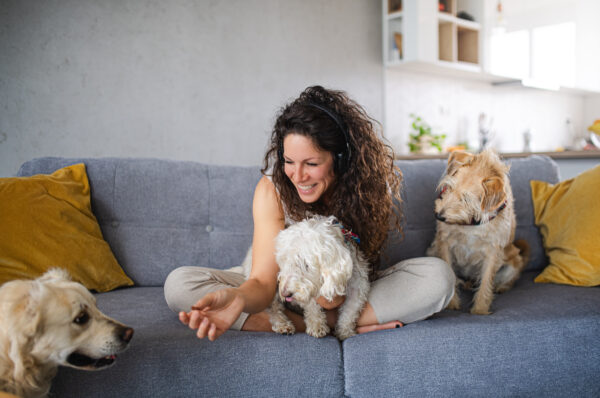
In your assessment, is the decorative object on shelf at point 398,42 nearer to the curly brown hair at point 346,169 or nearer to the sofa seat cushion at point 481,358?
the curly brown hair at point 346,169

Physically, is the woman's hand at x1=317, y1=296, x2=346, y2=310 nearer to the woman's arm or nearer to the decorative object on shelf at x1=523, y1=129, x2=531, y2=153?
the woman's arm

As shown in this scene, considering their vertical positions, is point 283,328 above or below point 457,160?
below

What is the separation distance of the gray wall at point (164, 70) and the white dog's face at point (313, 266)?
2164 millimetres

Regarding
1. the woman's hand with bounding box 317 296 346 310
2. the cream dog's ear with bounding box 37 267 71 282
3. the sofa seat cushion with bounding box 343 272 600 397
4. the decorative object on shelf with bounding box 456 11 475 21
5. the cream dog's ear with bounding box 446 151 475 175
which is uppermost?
the decorative object on shelf with bounding box 456 11 475 21

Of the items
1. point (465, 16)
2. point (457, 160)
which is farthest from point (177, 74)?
point (465, 16)

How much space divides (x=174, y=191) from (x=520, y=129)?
553 centimetres

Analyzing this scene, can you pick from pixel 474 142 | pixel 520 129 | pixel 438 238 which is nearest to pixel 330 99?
pixel 438 238

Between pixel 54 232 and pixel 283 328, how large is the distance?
1.05 metres

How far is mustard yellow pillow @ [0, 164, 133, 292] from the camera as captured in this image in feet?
5.23

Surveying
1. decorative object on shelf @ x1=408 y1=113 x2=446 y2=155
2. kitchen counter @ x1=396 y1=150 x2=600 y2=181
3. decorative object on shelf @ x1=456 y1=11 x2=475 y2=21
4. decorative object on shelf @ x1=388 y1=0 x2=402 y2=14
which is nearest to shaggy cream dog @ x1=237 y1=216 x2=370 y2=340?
kitchen counter @ x1=396 y1=150 x2=600 y2=181

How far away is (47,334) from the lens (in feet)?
3.21

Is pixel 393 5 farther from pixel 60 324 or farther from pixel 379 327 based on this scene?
pixel 60 324

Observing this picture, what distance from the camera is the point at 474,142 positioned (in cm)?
503

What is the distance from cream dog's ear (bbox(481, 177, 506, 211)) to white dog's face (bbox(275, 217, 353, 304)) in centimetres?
74
